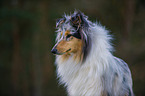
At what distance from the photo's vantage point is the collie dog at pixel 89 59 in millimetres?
3553

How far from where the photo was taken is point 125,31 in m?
13.8

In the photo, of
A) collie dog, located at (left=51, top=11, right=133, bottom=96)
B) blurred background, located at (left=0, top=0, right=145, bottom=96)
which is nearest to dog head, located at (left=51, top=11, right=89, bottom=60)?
collie dog, located at (left=51, top=11, right=133, bottom=96)

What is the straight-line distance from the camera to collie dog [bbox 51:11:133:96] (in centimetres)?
355

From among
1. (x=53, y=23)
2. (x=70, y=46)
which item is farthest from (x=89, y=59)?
(x=53, y=23)

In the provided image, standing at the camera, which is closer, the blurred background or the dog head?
the dog head

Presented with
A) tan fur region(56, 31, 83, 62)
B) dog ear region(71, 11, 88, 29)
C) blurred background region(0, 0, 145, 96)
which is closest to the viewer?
dog ear region(71, 11, 88, 29)

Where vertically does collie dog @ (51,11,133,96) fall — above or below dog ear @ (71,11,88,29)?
below

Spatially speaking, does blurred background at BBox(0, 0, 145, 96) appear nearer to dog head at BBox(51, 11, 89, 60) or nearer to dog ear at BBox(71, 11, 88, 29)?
dog head at BBox(51, 11, 89, 60)

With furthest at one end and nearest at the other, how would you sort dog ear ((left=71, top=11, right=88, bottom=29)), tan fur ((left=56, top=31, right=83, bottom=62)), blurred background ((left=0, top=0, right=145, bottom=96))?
blurred background ((left=0, top=0, right=145, bottom=96)), tan fur ((left=56, top=31, right=83, bottom=62)), dog ear ((left=71, top=11, right=88, bottom=29))

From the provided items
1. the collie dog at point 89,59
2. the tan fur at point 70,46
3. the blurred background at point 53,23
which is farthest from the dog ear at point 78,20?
the blurred background at point 53,23

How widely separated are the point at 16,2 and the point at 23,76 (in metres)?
8.57

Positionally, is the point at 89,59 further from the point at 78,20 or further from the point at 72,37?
the point at 78,20

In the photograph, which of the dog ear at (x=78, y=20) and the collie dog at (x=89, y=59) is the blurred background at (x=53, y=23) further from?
the dog ear at (x=78, y=20)

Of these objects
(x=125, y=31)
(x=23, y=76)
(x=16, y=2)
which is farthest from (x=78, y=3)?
(x=23, y=76)
